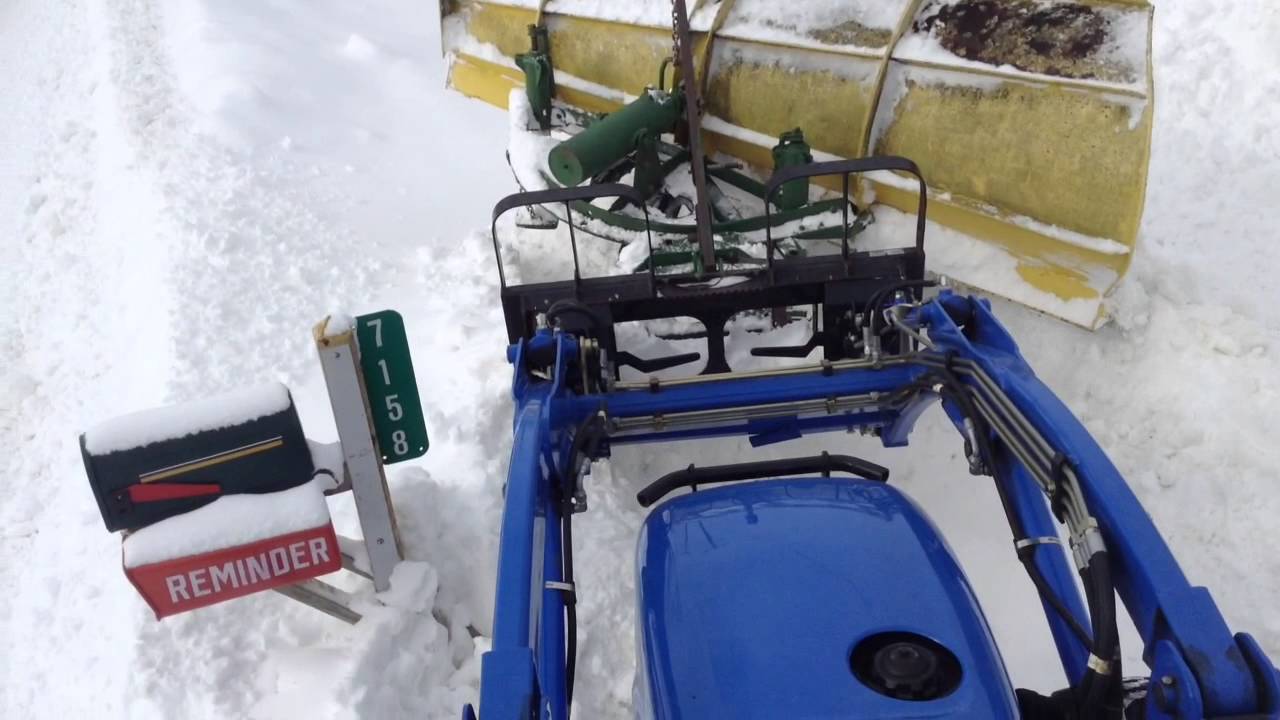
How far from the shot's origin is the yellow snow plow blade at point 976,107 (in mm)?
4277

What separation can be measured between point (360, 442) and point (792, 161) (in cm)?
279

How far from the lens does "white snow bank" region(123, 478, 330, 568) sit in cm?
287

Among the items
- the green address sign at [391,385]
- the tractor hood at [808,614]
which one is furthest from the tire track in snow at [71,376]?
the tractor hood at [808,614]

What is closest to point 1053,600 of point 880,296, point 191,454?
point 880,296

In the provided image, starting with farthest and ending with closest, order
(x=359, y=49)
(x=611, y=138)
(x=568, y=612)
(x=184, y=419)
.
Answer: (x=359, y=49)
(x=611, y=138)
(x=184, y=419)
(x=568, y=612)

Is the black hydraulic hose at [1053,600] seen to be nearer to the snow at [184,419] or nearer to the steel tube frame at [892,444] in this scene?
the steel tube frame at [892,444]

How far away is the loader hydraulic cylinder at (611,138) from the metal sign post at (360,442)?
200cm

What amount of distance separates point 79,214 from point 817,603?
25.5 feet

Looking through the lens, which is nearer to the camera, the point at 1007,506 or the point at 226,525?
the point at 1007,506

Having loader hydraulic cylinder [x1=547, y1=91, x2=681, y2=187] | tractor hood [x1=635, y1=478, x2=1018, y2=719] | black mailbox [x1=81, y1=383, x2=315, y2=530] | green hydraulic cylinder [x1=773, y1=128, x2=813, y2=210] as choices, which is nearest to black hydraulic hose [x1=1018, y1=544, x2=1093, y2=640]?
tractor hood [x1=635, y1=478, x2=1018, y2=719]

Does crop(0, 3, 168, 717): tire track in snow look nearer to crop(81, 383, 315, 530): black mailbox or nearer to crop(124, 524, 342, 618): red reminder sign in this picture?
crop(124, 524, 342, 618): red reminder sign

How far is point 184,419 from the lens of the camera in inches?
114

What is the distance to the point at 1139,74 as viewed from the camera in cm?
416

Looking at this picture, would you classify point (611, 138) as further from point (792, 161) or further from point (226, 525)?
point (226, 525)
